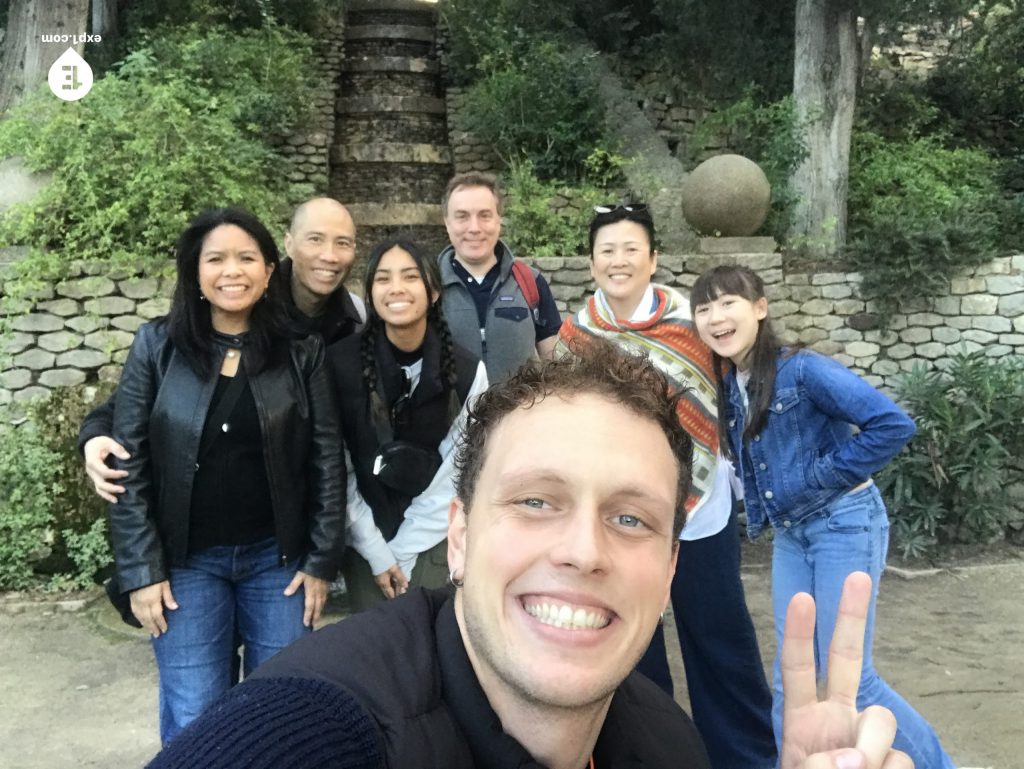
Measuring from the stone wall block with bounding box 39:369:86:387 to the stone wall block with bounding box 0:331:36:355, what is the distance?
0.68 ft

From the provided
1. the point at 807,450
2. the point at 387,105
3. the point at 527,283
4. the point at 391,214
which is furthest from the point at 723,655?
the point at 387,105

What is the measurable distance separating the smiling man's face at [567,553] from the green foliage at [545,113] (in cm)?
716

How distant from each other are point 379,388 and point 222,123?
15.2 ft

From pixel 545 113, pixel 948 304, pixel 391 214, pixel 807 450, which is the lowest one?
pixel 807 450

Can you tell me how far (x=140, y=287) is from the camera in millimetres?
5008

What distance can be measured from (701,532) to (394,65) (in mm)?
9309

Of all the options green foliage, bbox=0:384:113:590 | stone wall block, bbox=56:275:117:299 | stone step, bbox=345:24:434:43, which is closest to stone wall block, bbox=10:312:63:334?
stone wall block, bbox=56:275:117:299

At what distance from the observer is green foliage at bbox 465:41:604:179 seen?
8.16 m

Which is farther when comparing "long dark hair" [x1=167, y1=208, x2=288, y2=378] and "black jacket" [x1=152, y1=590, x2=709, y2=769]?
"long dark hair" [x1=167, y1=208, x2=288, y2=378]

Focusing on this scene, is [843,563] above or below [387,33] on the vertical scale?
below

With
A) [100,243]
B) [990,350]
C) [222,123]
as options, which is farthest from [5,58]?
[990,350]

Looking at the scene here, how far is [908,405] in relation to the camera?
5723 millimetres

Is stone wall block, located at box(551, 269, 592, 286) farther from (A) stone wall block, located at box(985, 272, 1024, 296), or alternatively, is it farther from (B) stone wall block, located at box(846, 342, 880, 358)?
(A) stone wall block, located at box(985, 272, 1024, 296)

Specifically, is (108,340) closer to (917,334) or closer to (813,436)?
(813,436)
